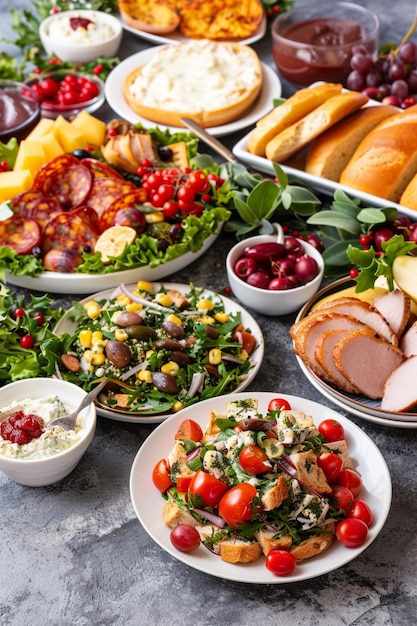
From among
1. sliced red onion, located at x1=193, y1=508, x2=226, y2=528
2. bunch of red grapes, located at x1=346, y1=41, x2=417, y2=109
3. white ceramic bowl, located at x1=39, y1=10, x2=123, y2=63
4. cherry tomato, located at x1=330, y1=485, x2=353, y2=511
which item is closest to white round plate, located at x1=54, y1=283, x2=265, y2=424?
sliced red onion, located at x1=193, y1=508, x2=226, y2=528

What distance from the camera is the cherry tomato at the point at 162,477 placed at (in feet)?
6.54

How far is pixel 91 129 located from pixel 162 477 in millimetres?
1959

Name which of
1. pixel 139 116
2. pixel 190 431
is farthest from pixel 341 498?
pixel 139 116

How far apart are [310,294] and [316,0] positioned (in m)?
2.30

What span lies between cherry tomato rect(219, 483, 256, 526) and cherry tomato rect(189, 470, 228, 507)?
0.09 ft

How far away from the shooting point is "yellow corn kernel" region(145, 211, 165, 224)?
117 inches

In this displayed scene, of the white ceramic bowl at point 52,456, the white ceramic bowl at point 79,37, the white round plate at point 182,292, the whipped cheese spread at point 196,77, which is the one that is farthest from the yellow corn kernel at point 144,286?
the white ceramic bowl at point 79,37

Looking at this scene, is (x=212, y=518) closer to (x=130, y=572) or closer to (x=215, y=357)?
(x=130, y=572)

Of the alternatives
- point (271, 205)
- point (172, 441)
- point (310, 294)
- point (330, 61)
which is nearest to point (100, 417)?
point (172, 441)

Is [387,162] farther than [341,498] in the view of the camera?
Yes

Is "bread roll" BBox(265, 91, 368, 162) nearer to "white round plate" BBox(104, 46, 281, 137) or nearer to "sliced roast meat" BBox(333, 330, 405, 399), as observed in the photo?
"white round plate" BBox(104, 46, 281, 137)

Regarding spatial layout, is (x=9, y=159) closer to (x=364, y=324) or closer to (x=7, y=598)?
(x=364, y=324)

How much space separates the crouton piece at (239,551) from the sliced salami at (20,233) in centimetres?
150

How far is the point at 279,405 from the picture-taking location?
2.15 metres
